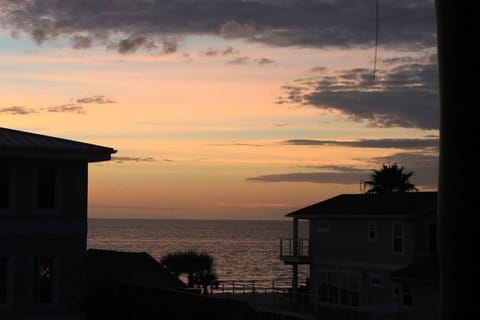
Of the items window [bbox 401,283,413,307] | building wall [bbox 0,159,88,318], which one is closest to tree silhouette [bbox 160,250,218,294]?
window [bbox 401,283,413,307]

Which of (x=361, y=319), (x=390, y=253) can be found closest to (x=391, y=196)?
(x=390, y=253)

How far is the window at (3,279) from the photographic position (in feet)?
81.4

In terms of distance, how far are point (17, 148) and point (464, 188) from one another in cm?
2371

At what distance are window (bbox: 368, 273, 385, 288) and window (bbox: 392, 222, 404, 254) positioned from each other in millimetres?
1581

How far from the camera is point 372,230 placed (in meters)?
41.6

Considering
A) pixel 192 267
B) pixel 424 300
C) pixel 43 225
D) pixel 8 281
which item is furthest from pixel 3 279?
pixel 192 267

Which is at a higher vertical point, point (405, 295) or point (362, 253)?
point (362, 253)

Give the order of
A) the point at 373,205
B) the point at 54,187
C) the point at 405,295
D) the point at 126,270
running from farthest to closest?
the point at 373,205 → the point at 405,295 → the point at 126,270 → the point at 54,187

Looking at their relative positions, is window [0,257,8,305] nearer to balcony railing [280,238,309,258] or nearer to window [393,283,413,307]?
window [393,283,413,307]

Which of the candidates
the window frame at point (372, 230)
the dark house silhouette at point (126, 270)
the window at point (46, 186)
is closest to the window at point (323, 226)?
the window frame at point (372, 230)

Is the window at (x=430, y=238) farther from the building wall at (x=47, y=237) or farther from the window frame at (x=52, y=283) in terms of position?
the window frame at (x=52, y=283)

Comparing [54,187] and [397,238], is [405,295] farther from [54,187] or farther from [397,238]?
[54,187]

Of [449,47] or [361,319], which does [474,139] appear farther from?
[361,319]

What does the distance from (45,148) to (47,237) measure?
288cm
